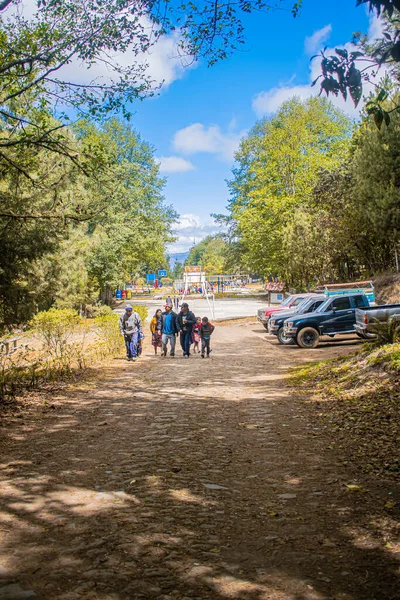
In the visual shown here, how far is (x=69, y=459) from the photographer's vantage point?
20.2 feet

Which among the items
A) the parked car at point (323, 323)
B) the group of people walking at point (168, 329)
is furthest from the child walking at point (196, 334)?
the parked car at point (323, 323)

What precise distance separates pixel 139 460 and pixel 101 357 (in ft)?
38.6

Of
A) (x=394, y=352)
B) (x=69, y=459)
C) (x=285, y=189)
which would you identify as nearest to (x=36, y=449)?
(x=69, y=459)

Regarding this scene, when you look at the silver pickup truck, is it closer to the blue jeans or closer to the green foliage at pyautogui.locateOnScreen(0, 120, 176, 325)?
the blue jeans

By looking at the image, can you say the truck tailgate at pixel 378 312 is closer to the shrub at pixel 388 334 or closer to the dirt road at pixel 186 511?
the shrub at pixel 388 334

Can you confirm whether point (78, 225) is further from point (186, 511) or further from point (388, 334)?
point (186, 511)

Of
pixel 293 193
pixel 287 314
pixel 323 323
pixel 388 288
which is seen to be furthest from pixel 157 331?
pixel 293 193

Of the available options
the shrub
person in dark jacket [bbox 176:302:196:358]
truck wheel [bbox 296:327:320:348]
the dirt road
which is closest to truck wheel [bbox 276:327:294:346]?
truck wheel [bbox 296:327:320:348]

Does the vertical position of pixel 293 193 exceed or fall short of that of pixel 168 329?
it exceeds it

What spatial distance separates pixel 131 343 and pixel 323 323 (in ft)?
24.5

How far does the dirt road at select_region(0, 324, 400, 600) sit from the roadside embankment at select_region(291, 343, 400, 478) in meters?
0.32

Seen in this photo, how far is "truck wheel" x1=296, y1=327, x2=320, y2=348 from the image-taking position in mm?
19812

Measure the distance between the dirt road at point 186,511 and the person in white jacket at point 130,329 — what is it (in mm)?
8106

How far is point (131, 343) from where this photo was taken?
17.2 metres
